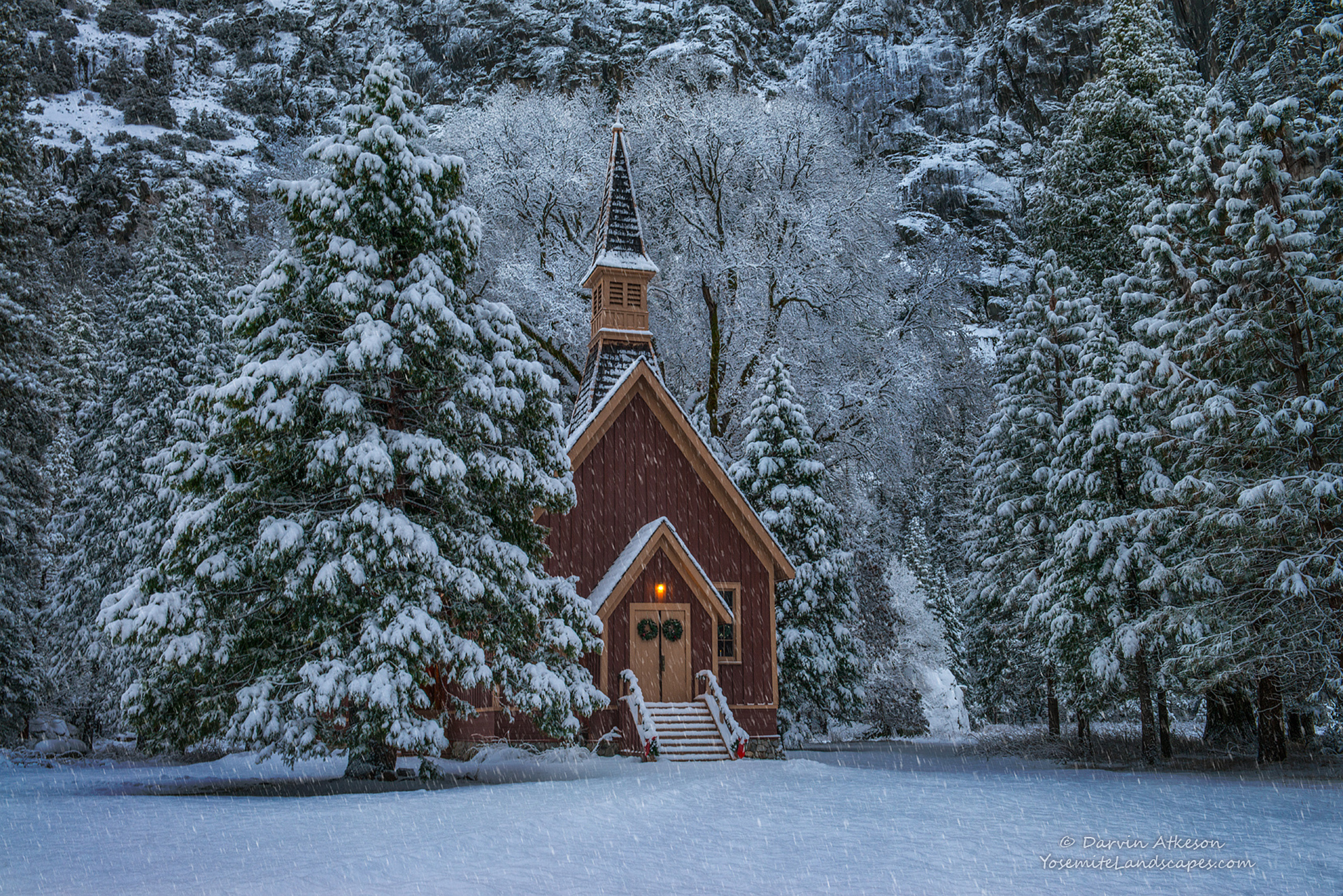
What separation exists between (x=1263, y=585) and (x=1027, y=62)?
7144 centimetres

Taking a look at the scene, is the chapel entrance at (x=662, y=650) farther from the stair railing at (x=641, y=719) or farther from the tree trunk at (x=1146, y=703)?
the tree trunk at (x=1146, y=703)

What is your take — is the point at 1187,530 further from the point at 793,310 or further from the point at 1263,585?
the point at 793,310

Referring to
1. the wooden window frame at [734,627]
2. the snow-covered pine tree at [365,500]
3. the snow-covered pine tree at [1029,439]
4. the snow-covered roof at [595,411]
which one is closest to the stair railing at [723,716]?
the wooden window frame at [734,627]

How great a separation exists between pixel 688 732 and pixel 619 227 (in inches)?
484

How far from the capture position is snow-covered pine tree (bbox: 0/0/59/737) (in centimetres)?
1908

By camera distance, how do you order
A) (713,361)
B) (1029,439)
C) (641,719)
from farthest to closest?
(713,361), (1029,439), (641,719)

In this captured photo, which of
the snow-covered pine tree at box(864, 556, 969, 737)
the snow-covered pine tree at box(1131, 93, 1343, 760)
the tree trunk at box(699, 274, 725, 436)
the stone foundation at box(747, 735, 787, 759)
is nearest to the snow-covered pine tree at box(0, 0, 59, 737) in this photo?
the stone foundation at box(747, 735, 787, 759)

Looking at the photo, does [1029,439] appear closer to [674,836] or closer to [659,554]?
[659,554]

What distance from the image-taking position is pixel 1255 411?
15.2 meters

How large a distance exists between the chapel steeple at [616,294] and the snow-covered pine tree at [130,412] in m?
8.51

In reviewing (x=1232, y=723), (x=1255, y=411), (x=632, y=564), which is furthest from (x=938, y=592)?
(x=1255, y=411)

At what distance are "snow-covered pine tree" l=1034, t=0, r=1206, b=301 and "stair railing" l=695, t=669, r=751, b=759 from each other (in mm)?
12687

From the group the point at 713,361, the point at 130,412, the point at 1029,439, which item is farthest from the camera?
the point at 713,361

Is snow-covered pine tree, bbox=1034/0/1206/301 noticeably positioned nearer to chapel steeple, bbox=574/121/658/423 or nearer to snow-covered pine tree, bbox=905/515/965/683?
chapel steeple, bbox=574/121/658/423
